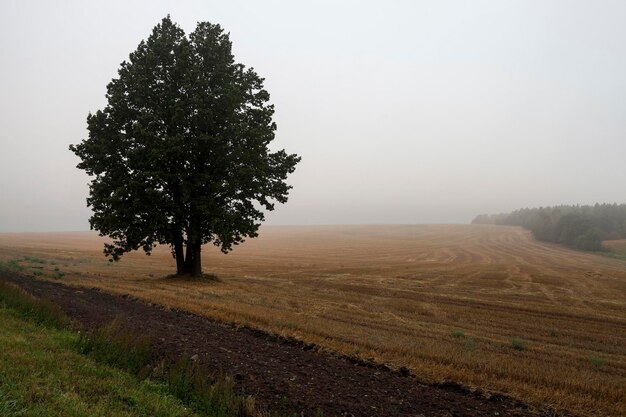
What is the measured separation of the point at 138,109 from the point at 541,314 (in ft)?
93.5

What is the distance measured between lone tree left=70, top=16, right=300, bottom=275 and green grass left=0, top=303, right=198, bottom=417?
16.6 metres

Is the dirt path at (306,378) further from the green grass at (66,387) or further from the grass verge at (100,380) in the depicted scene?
the green grass at (66,387)

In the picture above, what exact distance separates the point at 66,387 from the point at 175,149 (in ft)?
62.9

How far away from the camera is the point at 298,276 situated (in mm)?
36812

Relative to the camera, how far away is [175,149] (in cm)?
2367

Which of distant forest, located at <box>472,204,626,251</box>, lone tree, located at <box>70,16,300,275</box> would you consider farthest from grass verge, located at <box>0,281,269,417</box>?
distant forest, located at <box>472,204,626,251</box>

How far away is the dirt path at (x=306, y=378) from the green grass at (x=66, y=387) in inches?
70.8

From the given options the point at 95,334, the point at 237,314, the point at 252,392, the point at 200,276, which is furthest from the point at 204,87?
the point at 252,392

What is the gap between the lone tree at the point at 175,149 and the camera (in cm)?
2467

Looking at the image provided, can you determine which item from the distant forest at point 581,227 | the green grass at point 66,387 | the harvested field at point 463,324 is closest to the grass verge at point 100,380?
the green grass at point 66,387

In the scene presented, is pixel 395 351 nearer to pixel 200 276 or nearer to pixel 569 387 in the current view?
pixel 569 387

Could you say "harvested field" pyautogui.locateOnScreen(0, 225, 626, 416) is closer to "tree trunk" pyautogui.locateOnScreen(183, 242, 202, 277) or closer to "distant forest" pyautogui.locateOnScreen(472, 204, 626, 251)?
"tree trunk" pyautogui.locateOnScreen(183, 242, 202, 277)

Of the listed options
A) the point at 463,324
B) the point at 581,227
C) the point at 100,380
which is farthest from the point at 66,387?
the point at 581,227

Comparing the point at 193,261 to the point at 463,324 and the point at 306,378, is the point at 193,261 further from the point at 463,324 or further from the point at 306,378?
the point at 306,378
